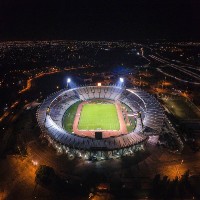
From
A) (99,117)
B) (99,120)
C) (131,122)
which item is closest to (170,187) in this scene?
(131,122)

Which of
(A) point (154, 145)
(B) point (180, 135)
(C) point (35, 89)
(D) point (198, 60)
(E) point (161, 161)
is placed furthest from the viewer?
(D) point (198, 60)

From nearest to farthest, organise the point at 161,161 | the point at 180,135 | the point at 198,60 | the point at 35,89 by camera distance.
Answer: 1. the point at 161,161
2. the point at 180,135
3. the point at 35,89
4. the point at 198,60

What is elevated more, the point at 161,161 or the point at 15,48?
the point at 15,48

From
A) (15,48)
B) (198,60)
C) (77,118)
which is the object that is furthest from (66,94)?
(15,48)

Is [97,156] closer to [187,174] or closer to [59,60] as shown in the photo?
[187,174]

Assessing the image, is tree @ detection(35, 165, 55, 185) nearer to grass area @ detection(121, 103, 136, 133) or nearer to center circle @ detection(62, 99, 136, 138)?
center circle @ detection(62, 99, 136, 138)

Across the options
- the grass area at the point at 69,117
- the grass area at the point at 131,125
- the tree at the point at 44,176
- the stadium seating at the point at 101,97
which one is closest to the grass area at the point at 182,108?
the stadium seating at the point at 101,97

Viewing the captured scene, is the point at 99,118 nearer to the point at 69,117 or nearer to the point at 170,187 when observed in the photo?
the point at 69,117

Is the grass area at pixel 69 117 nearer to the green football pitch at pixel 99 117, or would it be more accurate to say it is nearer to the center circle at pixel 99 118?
the center circle at pixel 99 118
